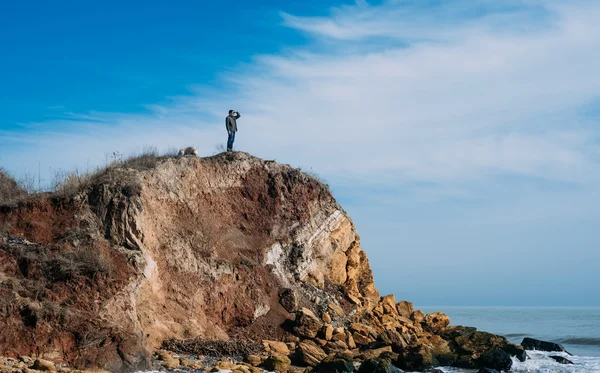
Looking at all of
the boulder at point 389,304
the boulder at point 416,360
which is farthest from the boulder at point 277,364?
the boulder at point 389,304

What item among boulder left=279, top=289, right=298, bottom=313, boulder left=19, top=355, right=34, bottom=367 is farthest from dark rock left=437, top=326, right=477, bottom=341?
boulder left=19, top=355, right=34, bottom=367

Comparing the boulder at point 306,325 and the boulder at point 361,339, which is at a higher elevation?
the boulder at point 306,325

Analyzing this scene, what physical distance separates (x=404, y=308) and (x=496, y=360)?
616 cm

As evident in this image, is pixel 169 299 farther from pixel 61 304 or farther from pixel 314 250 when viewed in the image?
pixel 314 250

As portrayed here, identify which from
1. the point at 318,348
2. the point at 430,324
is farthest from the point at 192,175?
the point at 430,324

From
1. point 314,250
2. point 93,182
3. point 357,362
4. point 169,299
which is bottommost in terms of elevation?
point 357,362

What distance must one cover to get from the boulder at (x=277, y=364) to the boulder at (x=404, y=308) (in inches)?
388

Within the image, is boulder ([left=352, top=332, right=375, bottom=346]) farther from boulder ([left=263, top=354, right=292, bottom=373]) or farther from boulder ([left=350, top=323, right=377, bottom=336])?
boulder ([left=263, top=354, right=292, bottom=373])

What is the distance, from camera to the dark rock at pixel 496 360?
2138 cm

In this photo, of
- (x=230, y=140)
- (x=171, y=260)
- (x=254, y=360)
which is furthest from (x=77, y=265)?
(x=230, y=140)

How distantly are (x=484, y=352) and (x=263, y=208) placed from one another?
9.94 metres

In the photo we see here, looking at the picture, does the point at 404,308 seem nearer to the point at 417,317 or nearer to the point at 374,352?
the point at 417,317

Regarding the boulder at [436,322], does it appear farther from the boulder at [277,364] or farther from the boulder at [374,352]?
the boulder at [277,364]

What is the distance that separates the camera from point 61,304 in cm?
1706
